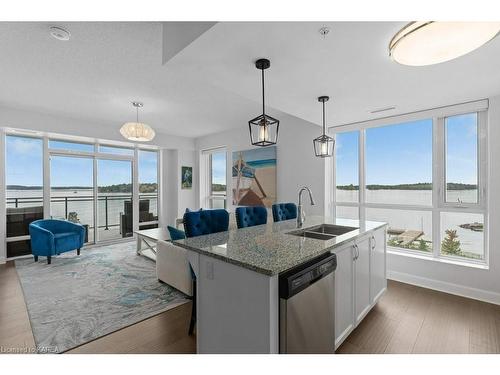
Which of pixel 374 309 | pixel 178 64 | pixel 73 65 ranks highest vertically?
pixel 73 65

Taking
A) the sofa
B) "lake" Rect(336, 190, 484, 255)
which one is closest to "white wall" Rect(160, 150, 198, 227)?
the sofa

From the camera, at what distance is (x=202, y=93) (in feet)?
11.6

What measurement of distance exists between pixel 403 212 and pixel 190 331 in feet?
10.9

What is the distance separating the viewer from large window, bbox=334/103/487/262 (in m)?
3.02

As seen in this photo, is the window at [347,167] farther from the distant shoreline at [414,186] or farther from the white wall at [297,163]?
the white wall at [297,163]

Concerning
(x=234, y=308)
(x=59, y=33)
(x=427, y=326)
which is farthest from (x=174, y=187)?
(x=427, y=326)

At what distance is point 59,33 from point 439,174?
4491 mm

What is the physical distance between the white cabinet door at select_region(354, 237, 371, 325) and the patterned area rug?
1836 millimetres

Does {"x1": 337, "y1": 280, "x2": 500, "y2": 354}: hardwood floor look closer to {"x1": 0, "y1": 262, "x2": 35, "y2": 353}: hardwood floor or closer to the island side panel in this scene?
the island side panel

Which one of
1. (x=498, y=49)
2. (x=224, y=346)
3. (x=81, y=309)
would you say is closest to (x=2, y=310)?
(x=81, y=309)

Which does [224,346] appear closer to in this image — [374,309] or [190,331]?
[190,331]

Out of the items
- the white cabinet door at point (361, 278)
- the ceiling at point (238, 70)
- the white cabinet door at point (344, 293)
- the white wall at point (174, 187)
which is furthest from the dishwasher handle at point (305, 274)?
the white wall at point (174, 187)
